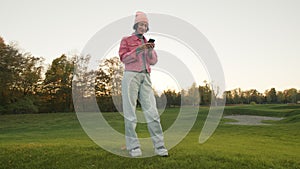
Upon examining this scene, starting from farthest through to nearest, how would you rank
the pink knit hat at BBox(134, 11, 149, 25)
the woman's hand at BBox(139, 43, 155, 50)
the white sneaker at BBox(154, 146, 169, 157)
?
the white sneaker at BBox(154, 146, 169, 157), the pink knit hat at BBox(134, 11, 149, 25), the woman's hand at BBox(139, 43, 155, 50)

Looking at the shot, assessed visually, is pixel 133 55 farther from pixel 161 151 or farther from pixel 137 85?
pixel 161 151

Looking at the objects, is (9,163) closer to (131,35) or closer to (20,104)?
(131,35)

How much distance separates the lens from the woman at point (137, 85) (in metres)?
5.29

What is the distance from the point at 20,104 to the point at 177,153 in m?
33.7

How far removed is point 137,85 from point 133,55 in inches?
23.1

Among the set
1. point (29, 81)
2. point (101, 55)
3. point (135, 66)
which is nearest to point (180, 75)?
point (135, 66)

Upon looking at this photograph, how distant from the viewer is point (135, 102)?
534cm

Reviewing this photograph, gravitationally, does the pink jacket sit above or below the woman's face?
below

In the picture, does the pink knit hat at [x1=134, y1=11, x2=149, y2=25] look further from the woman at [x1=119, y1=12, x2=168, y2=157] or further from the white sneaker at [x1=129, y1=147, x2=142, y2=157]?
the white sneaker at [x1=129, y1=147, x2=142, y2=157]

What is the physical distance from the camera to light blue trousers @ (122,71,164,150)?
5285 mm

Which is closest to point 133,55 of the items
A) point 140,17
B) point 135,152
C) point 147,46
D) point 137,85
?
point 147,46

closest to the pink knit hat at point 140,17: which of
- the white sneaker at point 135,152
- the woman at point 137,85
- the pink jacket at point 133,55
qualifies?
the woman at point 137,85

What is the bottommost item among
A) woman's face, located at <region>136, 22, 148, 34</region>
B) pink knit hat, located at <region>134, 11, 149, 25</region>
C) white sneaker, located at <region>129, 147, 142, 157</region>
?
white sneaker, located at <region>129, 147, 142, 157</region>

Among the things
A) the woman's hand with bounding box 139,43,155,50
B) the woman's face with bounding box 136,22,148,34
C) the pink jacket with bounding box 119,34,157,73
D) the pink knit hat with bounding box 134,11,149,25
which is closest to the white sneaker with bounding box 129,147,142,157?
the pink jacket with bounding box 119,34,157,73
